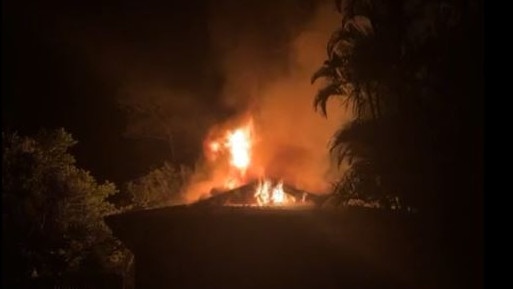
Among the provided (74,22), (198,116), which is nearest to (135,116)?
(198,116)

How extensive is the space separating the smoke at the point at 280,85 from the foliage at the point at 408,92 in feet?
6.03

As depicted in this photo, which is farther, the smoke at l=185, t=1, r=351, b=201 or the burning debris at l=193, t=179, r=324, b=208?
the smoke at l=185, t=1, r=351, b=201

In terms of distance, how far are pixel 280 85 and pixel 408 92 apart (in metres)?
4.14

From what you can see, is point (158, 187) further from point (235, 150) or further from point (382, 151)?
point (382, 151)

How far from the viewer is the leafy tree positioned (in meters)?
14.1

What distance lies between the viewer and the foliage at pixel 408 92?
12664 millimetres

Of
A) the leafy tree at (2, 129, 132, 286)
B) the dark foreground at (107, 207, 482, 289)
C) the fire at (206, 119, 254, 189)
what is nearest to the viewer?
the dark foreground at (107, 207, 482, 289)

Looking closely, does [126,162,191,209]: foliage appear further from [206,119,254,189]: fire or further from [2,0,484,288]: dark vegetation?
[2,0,484,288]: dark vegetation

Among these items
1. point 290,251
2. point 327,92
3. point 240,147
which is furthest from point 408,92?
point 240,147

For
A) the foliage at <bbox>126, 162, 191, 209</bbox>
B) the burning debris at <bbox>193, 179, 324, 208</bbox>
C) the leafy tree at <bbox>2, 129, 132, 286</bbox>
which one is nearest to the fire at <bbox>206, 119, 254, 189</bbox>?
the burning debris at <bbox>193, 179, 324, 208</bbox>

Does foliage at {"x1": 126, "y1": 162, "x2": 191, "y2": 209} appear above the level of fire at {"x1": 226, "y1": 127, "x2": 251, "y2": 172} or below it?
below

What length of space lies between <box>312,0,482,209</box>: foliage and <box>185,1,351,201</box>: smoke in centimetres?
184

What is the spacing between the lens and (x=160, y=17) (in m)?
16.9

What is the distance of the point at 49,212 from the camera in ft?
48.5
